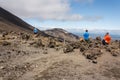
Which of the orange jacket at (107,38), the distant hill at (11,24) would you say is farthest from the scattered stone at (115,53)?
the distant hill at (11,24)

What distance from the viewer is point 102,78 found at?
52.9 feet

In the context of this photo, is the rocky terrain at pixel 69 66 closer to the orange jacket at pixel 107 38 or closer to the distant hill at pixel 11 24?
the orange jacket at pixel 107 38

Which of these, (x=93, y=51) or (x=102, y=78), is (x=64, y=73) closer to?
(x=102, y=78)

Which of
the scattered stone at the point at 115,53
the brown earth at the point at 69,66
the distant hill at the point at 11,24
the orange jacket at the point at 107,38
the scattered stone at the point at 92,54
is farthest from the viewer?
the distant hill at the point at 11,24

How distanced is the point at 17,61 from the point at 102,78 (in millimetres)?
8207

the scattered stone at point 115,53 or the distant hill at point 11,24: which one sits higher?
the distant hill at point 11,24

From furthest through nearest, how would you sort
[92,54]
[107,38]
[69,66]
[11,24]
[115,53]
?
1. [11,24]
2. [107,38]
3. [115,53]
4. [92,54]
5. [69,66]

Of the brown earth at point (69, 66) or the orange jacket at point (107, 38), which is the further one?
the orange jacket at point (107, 38)

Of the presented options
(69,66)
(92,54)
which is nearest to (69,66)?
(69,66)

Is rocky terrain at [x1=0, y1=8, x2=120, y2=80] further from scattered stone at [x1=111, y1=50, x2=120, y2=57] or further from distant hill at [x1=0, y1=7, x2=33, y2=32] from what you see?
distant hill at [x1=0, y1=7, x2=33, y2=32]

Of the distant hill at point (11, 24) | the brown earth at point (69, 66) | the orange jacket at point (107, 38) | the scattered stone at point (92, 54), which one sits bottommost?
the brown earth at point (69, 66)

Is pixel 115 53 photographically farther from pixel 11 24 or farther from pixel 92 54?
pixel 11 24

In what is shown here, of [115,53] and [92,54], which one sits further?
[115,53]

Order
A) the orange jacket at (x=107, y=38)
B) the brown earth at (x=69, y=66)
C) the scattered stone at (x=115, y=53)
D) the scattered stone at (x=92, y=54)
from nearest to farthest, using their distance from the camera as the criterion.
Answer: the brown earth at (x=69, y=66), the scattered stone at (x=92, y=54), the scattered stone at (x=115, y=53), the orange jacket at (x=107, y=38)
